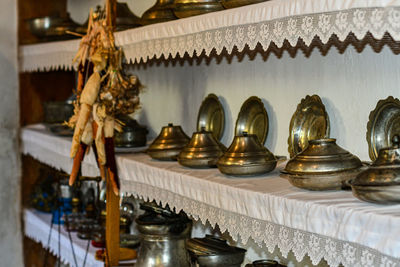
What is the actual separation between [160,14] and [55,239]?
4.45ft

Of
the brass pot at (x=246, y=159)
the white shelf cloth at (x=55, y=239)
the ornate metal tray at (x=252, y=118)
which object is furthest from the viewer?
the white shelf cloth at (x=55, y=239)

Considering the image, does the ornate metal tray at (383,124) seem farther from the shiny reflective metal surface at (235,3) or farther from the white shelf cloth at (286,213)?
the shiny reflective metal surface at (235,3)

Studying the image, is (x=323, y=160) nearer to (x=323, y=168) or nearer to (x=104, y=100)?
(x=323, y=168)

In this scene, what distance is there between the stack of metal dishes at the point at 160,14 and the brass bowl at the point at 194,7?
0.18 metres

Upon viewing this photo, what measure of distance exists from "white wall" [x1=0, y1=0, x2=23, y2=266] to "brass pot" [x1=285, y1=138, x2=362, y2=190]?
2.40 metres

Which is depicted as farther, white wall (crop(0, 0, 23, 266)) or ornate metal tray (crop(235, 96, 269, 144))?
white wall (crop(0, 0, 23, 266))

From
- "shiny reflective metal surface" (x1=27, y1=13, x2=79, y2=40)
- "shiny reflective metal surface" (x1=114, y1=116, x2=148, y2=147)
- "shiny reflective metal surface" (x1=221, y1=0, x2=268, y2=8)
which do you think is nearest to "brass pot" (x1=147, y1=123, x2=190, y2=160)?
"shiny reflective metal surface" (x1=114, y1=116, x2=148, y2=147)

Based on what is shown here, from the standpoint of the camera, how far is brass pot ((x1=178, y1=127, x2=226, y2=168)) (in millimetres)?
1892

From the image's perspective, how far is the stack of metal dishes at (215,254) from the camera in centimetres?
187

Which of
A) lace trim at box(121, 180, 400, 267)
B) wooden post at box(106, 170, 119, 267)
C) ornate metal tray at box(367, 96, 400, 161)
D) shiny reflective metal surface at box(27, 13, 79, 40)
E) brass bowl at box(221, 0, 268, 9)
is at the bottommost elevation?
wooden post at box(106, 170, 119, 267)

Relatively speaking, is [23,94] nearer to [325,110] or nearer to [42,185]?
[42,185]

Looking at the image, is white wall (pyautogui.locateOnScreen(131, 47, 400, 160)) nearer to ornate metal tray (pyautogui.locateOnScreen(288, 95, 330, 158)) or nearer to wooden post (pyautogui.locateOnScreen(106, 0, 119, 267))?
ornate metal tray (pyautogui.locateOnScreen(288, 95, 330, 158))

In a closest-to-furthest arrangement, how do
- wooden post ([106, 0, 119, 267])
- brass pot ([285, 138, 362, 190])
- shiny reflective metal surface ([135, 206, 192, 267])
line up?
brass pot ([285, 138, 362, 190])
shiny reflective metal surface ([135, 206, 192, 267])
wooden post ([106, 0, 119, 267])

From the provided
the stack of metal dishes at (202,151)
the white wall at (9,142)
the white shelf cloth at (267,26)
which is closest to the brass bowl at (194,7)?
the white shelf cloth at (267,26)
